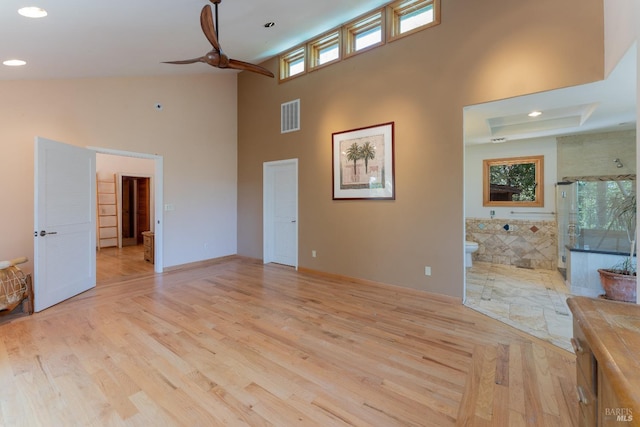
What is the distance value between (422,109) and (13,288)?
17.3ft

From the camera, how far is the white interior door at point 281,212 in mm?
5582

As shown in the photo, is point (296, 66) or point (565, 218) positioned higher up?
point (296, 66)

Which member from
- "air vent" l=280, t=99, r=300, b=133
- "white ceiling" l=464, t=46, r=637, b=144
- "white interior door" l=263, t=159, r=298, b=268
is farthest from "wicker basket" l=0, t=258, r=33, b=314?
"white ceiling" l=464, t=46, r=637, b=144

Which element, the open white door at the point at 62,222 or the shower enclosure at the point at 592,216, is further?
the shower enclosure at the point at 592,216

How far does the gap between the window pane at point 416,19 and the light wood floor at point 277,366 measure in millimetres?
3679

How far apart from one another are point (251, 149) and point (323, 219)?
7.97 ft

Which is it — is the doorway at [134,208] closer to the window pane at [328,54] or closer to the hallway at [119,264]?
the hallway at [119,264]

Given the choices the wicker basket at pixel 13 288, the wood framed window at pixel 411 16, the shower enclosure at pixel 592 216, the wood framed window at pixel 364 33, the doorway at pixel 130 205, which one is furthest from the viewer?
the doorway at pixel 130 205

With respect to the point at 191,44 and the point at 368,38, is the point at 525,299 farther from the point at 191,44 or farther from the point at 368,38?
the point at 191,44

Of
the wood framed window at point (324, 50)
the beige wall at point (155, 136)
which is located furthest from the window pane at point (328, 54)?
the beige wall at point (155, 136)

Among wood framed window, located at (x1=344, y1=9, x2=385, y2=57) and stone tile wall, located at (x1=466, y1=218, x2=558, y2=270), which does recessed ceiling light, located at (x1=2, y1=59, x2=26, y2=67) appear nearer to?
wood framed window, located at (x1=344, y1=9, x2=385, y2=57)

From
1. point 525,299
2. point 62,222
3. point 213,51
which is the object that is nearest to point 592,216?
point 525,299

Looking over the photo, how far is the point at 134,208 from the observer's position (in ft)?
28.0

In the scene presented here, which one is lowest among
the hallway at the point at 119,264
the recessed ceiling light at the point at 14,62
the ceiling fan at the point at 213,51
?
the hallway at the point at 119,264
